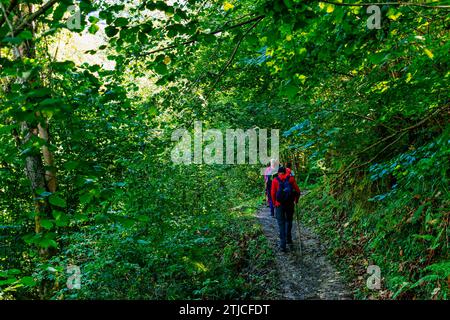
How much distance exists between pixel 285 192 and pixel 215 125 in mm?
2426

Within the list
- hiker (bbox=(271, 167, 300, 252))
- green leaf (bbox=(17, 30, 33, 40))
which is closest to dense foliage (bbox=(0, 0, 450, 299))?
green leaf (bbox=(17, 30, 33, 40))

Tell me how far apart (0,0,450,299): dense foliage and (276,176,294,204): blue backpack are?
74 centimetres

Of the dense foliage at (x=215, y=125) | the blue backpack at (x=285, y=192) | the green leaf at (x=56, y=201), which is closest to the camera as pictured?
the green leaf at (x=56, y=201)

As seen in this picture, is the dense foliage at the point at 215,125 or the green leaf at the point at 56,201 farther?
the dense foliage at the point at 215,125

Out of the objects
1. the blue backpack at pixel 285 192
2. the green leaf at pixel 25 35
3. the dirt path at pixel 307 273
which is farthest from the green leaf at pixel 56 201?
the blue backpack at pixel 285 192

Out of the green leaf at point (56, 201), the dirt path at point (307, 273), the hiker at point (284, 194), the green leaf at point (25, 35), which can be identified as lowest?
the dirt path at point (307, 273)

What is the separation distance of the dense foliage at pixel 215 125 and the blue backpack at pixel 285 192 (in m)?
0.74

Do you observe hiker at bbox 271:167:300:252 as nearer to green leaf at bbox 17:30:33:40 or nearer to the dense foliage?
the dense foliage

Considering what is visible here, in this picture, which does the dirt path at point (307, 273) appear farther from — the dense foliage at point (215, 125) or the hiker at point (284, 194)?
the hiker at point (284, 194)

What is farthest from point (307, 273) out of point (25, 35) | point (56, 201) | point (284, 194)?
point (25, 35)

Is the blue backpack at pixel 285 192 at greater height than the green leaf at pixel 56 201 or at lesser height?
lesser

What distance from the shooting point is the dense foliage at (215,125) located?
3551mm

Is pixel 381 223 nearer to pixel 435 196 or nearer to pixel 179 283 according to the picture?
pixel 435 196

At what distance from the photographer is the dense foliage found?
11.6ft
